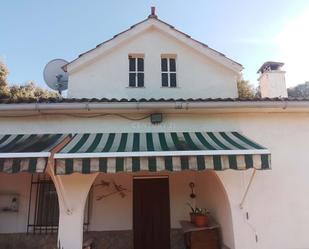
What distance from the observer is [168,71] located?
69.7 ft

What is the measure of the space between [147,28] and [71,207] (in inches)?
611

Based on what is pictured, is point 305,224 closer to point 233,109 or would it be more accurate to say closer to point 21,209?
point 233,109

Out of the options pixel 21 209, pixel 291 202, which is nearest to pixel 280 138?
pixel 291 202

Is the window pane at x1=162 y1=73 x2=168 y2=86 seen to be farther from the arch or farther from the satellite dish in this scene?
the satellite dish

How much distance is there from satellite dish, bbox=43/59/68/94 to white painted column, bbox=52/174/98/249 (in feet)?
39.7

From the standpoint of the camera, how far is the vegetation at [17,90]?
1843 inches

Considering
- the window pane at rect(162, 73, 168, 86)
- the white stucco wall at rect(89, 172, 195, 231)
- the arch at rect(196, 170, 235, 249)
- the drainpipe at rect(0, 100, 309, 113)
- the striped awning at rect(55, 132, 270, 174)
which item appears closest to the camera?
the striped awning at rect(55, 132, 270, 174)

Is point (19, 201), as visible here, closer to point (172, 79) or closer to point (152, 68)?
point (152, 68)

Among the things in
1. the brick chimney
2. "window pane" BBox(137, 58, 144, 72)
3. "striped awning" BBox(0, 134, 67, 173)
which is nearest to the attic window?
"window pane" BBox(137, 58, 144, 72)

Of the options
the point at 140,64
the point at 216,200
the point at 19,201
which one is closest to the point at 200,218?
the point at 216,200

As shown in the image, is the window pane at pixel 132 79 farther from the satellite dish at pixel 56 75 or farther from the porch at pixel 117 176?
the porch at pixel 117 176

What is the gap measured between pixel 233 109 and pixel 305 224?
7596mm

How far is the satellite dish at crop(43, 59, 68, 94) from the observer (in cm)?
2291

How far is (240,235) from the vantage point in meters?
13.6
